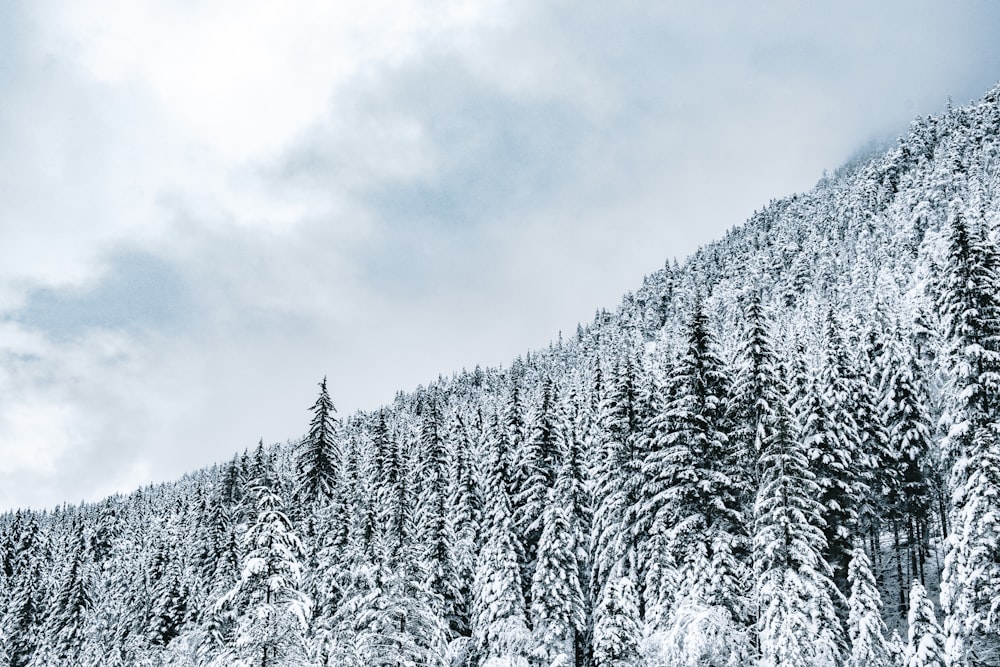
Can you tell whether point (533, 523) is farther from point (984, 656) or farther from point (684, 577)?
point (984, 656)

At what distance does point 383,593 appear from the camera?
26203 millimetres

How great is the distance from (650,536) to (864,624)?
9508mm

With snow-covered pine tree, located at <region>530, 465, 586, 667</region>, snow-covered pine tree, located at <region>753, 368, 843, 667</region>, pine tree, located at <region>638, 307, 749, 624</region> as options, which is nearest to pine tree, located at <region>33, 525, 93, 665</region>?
snow-covered pine tree, located at <region>530, 465, 586, 667</region>

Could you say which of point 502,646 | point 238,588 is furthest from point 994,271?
point 238,588

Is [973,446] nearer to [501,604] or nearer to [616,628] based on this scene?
[616,628]

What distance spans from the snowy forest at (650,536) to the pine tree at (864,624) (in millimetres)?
125

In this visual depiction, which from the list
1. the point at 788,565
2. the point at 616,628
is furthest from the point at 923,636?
the point at 616,628

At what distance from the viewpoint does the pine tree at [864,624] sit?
29.1 m

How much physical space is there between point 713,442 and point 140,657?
122 ft

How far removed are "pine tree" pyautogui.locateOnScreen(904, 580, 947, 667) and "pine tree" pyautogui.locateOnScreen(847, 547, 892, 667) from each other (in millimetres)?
3029

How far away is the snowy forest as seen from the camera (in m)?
25.2

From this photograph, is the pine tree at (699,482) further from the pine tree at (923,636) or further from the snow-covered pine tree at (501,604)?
the snow-covered pine tree at (501,604)

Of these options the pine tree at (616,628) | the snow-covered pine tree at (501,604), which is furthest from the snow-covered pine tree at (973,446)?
the snow-covered pine tree at (501,604)

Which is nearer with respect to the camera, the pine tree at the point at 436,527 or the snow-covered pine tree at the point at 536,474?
the snow-covered pine tree at the point at 536,474
